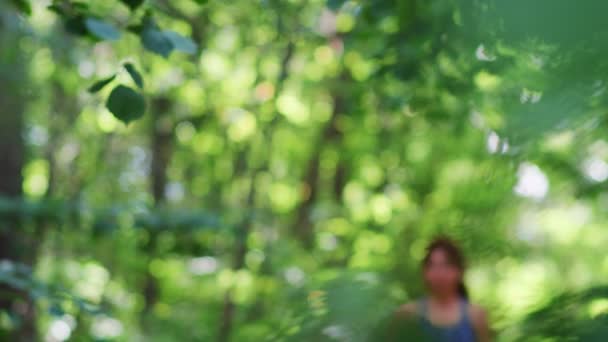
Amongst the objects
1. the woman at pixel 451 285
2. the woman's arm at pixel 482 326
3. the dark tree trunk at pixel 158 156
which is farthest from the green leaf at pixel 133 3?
the dark tree trunk at pixel 158 156

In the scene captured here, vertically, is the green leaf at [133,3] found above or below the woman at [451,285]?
above

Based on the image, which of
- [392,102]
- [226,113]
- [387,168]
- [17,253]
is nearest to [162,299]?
[226,113]

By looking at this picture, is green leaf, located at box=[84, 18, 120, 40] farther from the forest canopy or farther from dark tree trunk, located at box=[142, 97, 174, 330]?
dark tree trunk, located at box=[142, 97, 174, 330]

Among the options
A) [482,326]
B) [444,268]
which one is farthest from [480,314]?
[444,268]

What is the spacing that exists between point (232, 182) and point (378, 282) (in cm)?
870

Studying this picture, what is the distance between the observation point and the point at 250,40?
736cm

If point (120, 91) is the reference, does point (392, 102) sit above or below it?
above

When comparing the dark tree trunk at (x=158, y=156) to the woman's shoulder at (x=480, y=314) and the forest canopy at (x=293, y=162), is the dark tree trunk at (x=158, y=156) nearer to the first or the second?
the forest canopy at (x=293, y=162)

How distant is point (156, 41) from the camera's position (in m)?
1.94

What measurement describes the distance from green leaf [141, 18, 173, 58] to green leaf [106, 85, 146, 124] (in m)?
0.15

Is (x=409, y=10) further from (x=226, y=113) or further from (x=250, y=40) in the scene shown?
(x=226, y=113)

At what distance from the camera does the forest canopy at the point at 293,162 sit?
77 centimetres

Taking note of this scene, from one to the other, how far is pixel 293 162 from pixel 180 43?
334 inches

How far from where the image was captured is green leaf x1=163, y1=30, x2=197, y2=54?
1958mm
